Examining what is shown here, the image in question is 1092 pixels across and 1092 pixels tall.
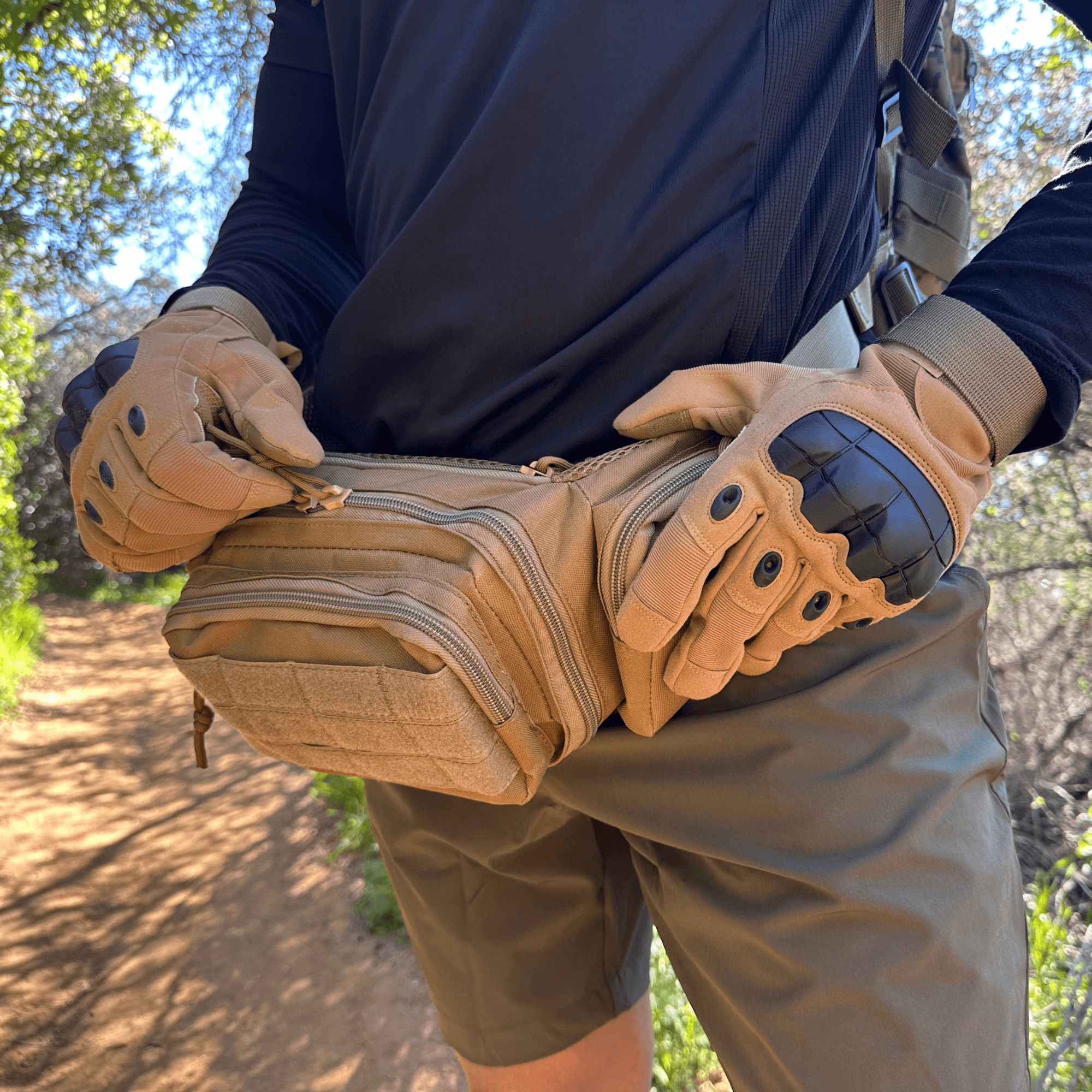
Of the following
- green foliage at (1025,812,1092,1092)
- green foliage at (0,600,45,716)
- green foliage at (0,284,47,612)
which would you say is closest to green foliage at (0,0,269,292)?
green foliage at (0,284,47,612)

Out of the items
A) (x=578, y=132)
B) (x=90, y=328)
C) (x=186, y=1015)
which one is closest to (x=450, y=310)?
(x=578, y=132)

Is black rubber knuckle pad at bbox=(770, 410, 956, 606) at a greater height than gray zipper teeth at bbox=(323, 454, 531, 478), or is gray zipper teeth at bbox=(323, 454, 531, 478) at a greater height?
gray zipper teeth at bbox=(323, 454, 531, 478)

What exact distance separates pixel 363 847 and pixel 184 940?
2.73ft

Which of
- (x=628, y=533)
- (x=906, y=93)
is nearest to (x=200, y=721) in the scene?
(x=628, y=533)

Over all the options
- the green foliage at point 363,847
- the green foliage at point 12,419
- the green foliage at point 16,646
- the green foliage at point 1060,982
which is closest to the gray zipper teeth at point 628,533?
the green foliage at point 1060,982

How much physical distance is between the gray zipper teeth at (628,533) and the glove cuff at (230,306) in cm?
69

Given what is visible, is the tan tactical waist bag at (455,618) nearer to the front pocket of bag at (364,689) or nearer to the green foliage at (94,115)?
the front pocket of bag at (364,689)

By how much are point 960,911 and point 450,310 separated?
2.95 feet

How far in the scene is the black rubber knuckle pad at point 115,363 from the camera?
1.07m

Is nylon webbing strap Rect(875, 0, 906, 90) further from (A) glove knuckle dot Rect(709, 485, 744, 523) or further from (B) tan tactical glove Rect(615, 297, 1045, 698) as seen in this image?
(A) glove knuckle dot Rect(709, 485, 744, 523)

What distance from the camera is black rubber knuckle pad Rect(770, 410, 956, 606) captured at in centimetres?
75

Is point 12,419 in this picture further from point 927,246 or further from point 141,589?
point 927,246

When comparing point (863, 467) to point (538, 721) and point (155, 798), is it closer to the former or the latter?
point (538, 721)

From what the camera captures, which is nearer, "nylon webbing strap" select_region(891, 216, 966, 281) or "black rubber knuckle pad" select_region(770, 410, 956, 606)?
"black rubber knuckle pad" select_region(770, 410, 956, 606)
